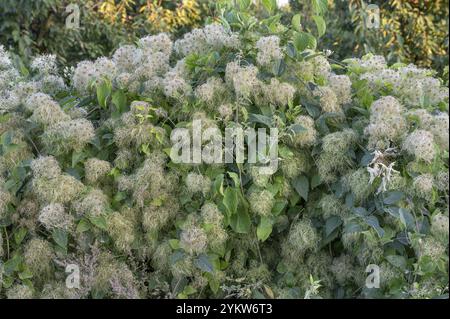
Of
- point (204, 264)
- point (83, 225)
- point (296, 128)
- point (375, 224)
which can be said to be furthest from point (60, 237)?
point (375, 224)

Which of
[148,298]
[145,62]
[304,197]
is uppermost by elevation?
[145,62]

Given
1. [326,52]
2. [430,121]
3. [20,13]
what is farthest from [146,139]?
[20,13]

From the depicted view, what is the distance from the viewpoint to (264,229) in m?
2.08

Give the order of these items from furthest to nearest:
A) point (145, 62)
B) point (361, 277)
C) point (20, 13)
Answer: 1. point (20, 13)
2. point (145, 62)
3. point (361, 277)

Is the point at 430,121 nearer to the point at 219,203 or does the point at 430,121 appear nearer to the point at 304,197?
the point at 304,197

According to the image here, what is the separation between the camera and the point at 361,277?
2.04 m

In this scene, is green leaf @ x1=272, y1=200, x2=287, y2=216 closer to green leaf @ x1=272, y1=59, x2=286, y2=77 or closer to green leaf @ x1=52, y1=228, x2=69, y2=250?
green leaf @ x1=272, y1=59, x2=286, y2=77

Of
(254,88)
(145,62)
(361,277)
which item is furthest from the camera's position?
(145,62)

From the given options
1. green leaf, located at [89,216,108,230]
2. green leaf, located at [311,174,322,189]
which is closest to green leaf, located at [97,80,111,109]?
green leaf, located at [89,216,108,230]

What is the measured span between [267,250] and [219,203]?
260mm

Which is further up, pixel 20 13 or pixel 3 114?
pixel 3 114

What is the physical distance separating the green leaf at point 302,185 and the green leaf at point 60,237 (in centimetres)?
72

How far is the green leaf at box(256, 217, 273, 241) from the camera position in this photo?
6.82 ft

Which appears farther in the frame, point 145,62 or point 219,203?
point 145,62
